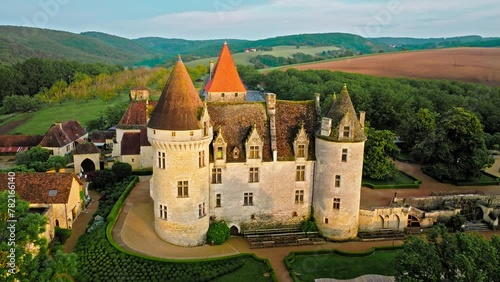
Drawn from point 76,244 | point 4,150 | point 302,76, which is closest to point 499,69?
point 302,76

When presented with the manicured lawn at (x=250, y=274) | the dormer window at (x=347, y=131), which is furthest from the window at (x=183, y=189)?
the dormer window at (x=347, y=131)

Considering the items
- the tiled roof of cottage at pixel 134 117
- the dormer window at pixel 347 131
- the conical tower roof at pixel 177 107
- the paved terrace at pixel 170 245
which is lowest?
the paved terrace at pixel 170 245

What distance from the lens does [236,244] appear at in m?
37.3

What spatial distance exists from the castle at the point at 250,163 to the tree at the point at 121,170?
1764 cm

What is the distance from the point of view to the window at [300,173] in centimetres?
3862

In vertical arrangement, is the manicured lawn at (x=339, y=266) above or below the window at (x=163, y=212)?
below

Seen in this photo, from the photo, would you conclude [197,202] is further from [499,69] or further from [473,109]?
[499,69]

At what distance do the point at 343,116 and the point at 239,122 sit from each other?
10.00 meters

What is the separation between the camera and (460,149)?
53.8 meters

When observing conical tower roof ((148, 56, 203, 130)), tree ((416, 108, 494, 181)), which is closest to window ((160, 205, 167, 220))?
conical tower roof ((148, 56, 203, 130))

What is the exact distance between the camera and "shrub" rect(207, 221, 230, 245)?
36812mm

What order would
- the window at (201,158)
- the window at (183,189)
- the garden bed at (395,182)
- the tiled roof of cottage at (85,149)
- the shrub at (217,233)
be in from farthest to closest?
the tiled roof of cottage at (85,149) < the garden bed at (395,182) < the shrub at (217,233) < the window at (201,158) < the window at (183,189)

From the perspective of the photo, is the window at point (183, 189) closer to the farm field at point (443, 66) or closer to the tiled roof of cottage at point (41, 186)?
the tiled roof of cottage at point (41, 186)

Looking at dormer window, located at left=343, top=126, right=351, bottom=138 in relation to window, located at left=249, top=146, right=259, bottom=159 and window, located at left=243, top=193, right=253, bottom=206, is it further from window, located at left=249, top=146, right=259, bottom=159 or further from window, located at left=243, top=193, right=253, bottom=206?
window, located at left=243, top=193, right=253, bottom=206
